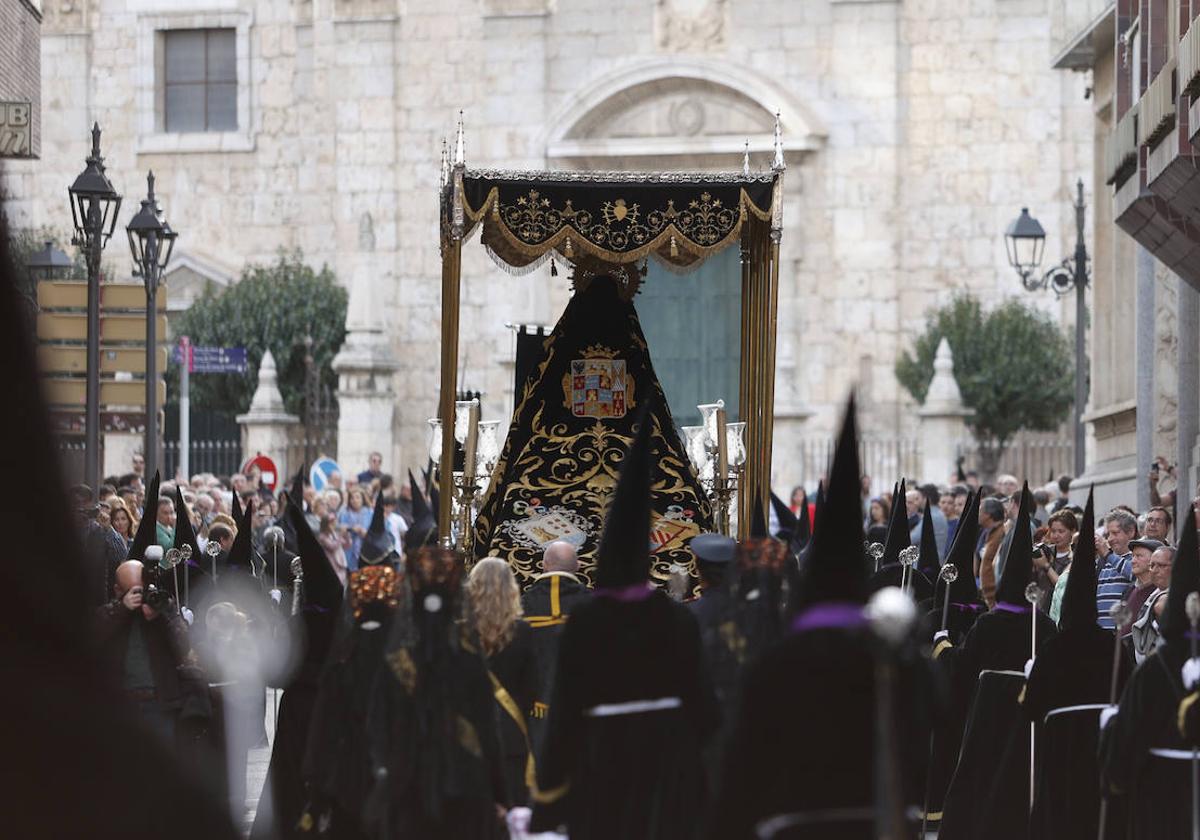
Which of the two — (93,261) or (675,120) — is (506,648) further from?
(675,120)

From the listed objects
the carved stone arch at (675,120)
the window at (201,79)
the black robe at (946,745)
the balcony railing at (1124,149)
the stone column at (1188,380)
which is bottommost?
the black robe at (946,745)

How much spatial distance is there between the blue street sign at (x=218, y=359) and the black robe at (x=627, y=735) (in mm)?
22257

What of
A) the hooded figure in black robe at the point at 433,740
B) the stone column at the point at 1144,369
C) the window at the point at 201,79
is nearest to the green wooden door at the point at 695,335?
the window at the point at 201,79

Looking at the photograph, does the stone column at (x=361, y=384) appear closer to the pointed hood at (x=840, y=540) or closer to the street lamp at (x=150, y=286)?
the street lamp at (x=150, y=286)

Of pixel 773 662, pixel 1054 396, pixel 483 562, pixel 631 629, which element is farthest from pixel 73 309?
pixel 1054 396

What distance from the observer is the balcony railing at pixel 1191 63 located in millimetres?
13711

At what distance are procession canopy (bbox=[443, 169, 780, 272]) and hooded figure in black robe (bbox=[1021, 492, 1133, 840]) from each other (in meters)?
5.12

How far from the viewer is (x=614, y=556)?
825cm

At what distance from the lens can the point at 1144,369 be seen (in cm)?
2122

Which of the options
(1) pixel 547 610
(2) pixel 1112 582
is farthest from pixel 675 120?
(1) pixel 547 610

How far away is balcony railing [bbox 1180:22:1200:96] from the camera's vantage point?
1371cm

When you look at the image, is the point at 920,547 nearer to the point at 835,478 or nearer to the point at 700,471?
the point at 700,471

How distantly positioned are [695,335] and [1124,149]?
17.6 metres

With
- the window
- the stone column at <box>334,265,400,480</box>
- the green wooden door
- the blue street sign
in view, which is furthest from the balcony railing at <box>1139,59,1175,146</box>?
the window
